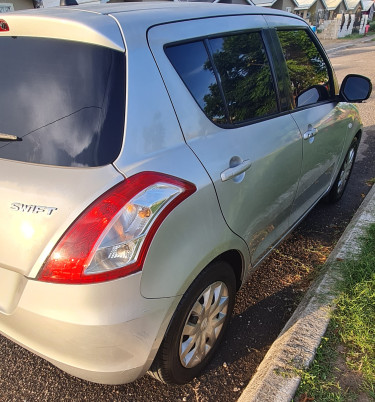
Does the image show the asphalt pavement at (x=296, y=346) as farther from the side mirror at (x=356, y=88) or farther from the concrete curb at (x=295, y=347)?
the side mirror at (x=356, y=88)

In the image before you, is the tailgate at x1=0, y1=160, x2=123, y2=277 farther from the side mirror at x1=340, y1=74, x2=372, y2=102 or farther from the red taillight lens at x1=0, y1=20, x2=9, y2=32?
the side mirror at x1=340, y1=74, x2=372, y2=102

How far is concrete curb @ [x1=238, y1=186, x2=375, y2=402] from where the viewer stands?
1.78 meters

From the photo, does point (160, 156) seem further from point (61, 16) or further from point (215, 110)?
point (61, 16)

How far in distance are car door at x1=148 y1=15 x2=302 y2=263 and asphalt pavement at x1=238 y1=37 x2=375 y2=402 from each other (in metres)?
0.44

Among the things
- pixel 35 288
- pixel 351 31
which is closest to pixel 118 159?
pixel 35 288

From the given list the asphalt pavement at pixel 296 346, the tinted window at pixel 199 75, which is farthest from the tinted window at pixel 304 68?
the asphalt pavement at pixel 296 346

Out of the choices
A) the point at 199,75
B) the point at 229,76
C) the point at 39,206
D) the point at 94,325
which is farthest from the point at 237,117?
the point at 94,325

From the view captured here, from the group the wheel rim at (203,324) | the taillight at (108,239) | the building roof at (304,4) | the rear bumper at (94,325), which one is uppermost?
the building roof at (304,4)

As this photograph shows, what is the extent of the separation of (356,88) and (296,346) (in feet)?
7.67

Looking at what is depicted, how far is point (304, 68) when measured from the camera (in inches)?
116

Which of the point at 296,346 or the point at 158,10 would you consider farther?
the point at 296,346

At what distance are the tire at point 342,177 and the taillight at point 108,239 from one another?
2.86 m

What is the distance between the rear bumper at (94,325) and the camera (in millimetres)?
1351

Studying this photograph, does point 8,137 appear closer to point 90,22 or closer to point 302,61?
point 90,22
